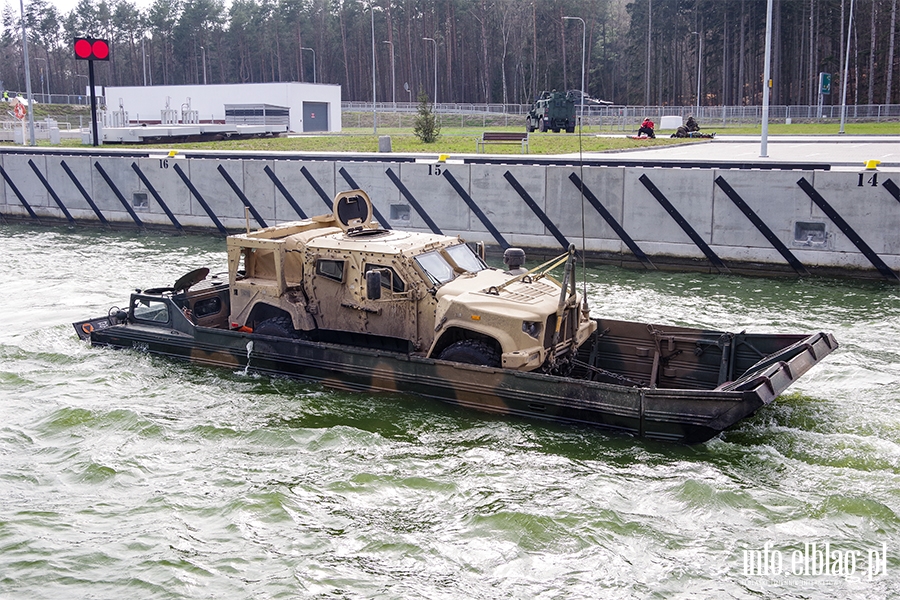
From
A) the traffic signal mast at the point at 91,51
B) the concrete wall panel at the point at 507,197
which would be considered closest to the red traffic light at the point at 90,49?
the traffic signal mast at the point at 91,51

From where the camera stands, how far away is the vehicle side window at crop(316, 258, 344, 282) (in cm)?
1318

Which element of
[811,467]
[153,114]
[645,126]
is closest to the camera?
[811,467]

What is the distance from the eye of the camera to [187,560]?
29.7 ft

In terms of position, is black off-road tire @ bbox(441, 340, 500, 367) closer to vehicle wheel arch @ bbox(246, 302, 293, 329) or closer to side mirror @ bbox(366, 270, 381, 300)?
side mirror @ bbox(366, 270, 381, 300)

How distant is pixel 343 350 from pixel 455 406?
1.81 meters

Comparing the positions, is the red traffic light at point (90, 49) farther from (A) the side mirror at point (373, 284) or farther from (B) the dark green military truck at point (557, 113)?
(A) the side mirror at point (373, 284)

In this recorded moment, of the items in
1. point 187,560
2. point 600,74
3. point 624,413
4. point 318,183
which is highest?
point 600,74

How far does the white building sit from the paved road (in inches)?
1365

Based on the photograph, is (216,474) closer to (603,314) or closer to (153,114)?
(603,314)

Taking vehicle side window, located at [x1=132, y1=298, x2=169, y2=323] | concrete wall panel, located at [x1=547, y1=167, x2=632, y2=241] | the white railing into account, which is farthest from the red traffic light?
the white railing

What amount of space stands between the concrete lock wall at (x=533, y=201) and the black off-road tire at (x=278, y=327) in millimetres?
5639

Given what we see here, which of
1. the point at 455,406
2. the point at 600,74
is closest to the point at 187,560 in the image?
the point at 455,406

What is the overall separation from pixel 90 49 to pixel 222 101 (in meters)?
35.6

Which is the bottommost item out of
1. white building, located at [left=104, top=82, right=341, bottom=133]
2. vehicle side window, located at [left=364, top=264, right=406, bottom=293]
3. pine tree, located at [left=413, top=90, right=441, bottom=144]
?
vehicle side window, located at [left=364, top=264, right=406, bottom=293]
